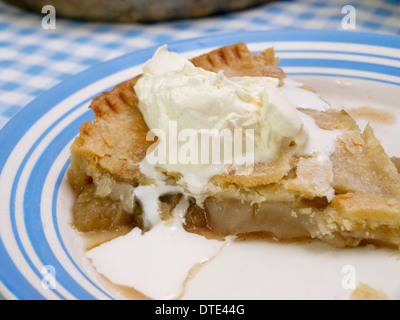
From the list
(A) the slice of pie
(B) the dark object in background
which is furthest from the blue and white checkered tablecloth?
(A) the slice of pie

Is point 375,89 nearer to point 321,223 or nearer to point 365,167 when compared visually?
point 365,167

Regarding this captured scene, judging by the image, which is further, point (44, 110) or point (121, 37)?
point (121, 37)

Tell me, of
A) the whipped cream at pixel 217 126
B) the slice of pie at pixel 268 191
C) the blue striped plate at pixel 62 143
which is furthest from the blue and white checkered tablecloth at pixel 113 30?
the whipped cream at pixel 217 126

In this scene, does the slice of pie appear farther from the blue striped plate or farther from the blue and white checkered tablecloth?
the blue and white checkered tablecloth

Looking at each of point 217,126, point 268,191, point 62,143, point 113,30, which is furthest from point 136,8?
point 268,191

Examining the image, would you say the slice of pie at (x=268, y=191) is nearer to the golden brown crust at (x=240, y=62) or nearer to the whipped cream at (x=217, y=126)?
the whipped cream at (x=217, y=126)

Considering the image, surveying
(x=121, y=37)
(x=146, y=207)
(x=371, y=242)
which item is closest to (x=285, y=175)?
(x=371, y=242)
